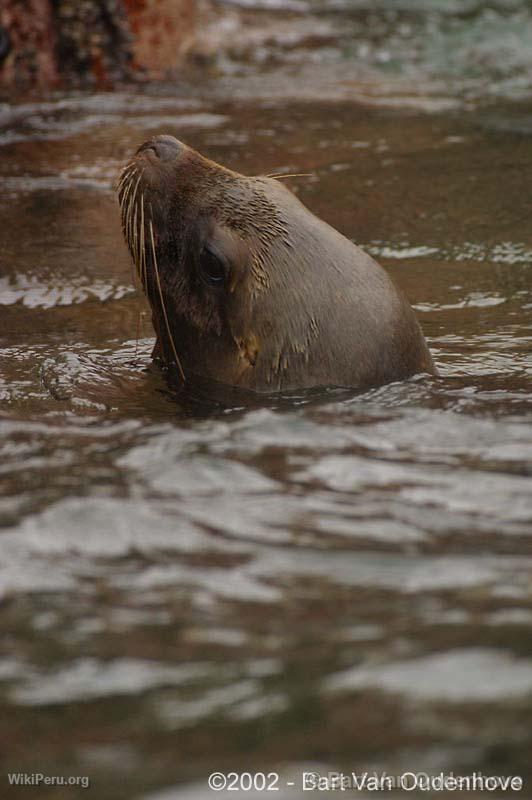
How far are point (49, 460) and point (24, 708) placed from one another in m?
1.39

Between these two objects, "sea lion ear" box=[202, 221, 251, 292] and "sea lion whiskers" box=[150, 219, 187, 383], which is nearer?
"sea lion ear" box=[202, 221, 251, 292]

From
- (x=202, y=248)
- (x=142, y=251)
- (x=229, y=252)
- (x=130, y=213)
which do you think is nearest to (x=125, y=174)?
(x=130, y=213)

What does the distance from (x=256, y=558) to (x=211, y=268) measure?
2.01m

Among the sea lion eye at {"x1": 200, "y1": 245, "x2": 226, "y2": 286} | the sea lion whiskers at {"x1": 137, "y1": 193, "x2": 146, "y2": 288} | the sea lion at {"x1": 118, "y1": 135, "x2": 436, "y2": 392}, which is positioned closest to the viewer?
the sea lion at {"x1": 118, "y1": 135, "x2": 436, "y2": 392}

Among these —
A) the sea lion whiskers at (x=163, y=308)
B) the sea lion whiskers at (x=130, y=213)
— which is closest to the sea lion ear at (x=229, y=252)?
the sea lion whiskers at (x=163, y=308)

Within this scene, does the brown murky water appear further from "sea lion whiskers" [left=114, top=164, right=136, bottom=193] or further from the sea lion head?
"sea lion whiskers" [left=114, top=164, right=136, bottom=193]

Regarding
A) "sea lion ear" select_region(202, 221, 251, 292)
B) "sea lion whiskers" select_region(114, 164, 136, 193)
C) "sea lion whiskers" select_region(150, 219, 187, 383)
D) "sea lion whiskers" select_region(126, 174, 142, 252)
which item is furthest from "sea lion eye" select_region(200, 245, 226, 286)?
"sea lion whiskers" select_region(114, 164, 136, 193)

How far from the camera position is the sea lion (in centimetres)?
452

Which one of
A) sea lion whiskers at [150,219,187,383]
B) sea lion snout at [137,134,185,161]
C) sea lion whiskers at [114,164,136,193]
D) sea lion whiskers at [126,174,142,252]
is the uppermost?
sea lion snout at [137,134,185,161]

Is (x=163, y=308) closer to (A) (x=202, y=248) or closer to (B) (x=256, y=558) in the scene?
(A) (x=202, y=248)

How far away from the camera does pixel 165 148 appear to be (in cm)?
486

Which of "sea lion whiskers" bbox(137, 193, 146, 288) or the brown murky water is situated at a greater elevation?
"sea lion whiskers" bbox(137, 193, 146, 288)

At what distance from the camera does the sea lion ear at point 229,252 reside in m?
4.57

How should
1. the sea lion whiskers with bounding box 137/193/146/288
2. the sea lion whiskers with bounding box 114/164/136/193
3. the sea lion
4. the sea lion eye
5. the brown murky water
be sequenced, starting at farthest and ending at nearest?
the sea lion whiskers with bounding box 114/164/136/193
the sea lion whiskers with bounding box 137/193/146/288
the sea lion eye
the sea lion
the brown murky water
